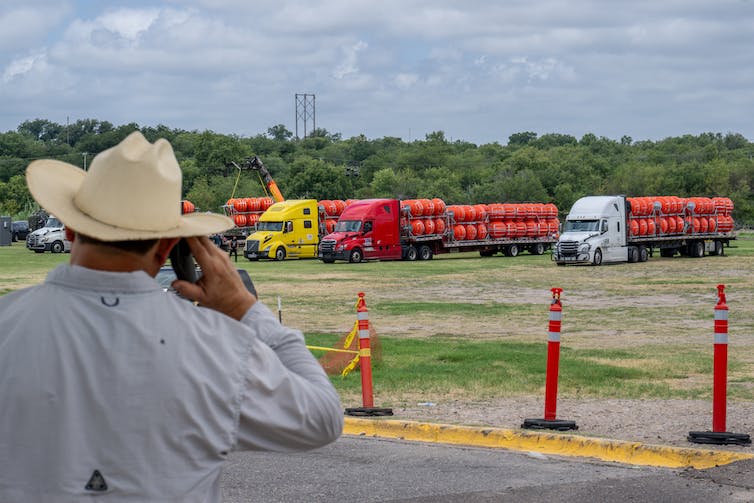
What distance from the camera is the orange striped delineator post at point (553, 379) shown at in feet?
38.2

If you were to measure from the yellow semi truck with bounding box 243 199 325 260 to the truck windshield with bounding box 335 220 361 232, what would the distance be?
179 inches

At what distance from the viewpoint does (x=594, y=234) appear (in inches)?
2189

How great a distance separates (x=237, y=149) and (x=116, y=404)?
13811 cm

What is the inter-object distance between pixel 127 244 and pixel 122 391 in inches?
13.3

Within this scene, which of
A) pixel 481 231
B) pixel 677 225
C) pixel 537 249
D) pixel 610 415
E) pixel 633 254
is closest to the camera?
pixel 610 415

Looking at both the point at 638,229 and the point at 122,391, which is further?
the point at 638,229

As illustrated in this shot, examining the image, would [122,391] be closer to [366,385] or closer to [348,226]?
[366,385]

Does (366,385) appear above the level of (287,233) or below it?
below

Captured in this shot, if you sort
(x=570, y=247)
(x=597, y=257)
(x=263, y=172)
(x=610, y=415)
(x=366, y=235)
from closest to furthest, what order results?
1. (x=610, y=415)
2. (x=570, y=247)
3. (x=597, y=257)
4. (x=366, y=235)
5. (x=263, y=172)

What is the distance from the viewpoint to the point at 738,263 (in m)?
55.8

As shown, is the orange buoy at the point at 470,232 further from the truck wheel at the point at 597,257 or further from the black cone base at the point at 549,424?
the black cone base at the point at 549,424

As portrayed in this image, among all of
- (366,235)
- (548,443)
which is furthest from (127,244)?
(366,235)

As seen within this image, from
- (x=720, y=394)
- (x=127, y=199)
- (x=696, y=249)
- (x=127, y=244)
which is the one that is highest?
(x=127, y=199)

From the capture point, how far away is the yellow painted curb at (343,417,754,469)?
34.3 feet
